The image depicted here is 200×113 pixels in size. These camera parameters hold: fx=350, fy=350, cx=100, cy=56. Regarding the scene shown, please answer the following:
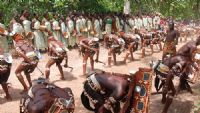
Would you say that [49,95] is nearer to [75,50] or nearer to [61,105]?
[61,105]

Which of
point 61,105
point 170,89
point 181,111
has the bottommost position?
point 181,111

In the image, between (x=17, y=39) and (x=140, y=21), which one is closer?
(x=17, y=39)

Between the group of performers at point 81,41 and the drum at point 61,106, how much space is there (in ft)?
12.3

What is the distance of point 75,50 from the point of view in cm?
2033

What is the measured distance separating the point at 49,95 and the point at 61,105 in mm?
369

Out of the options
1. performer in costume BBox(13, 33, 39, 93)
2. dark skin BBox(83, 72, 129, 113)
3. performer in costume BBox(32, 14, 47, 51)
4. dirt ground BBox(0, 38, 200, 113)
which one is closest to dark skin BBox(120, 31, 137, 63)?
dirt ground BBox(0, 38, 200, 113)

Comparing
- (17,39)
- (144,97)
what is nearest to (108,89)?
(144,97)

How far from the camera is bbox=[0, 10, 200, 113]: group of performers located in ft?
32.7

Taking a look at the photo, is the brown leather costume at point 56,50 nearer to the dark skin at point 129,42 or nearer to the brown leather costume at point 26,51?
the brown leather costume at point 26,51

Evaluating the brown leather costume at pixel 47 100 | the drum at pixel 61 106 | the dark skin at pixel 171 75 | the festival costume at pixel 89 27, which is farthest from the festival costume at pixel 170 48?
the festival costume at pixel 89 27

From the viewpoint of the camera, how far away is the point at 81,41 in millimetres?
13461

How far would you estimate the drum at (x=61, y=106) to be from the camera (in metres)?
5.83

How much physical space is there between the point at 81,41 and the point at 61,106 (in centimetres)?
776

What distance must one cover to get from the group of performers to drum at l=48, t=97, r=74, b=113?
3761 millimetres
